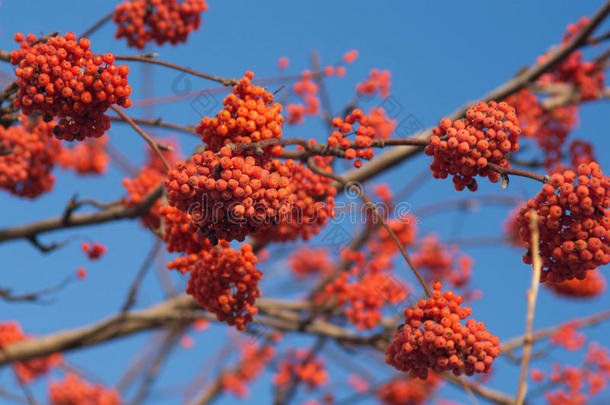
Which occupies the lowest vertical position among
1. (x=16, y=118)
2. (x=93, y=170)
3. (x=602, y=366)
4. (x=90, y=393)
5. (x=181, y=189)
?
(x=181, y=189)

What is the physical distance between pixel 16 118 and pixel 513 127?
2965 millimetres

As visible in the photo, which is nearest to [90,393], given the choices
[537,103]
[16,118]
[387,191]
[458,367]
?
[387,191]

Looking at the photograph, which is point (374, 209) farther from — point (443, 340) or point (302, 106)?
point (302, 106)

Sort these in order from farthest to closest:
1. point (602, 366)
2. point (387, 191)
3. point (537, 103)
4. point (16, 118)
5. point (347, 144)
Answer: point (387, 191)
point (602, 366)
point (537, 103)
point (16, 118)
point (347, 144)

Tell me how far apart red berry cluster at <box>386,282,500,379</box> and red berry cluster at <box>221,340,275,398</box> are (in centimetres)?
633

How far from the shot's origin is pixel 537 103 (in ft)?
24.1

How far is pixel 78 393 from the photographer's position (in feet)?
32.0

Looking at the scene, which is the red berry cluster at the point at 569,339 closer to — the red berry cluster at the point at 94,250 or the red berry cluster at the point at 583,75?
the red berry cluster at the point at 583,75

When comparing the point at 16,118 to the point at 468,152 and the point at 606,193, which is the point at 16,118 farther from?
the point at 606,193

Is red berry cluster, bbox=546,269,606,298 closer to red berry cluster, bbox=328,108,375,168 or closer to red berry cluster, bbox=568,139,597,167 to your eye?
red berry cluster, bbox=568,139,597,167

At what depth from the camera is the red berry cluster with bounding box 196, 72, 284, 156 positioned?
296 cm

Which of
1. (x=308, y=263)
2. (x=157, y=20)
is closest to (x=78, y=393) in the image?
(x=308, y=263)

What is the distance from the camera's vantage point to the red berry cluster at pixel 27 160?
5219mm

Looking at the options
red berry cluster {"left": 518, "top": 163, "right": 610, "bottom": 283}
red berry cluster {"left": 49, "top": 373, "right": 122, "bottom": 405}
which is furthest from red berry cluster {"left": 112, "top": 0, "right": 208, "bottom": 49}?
red berry cluster {"left": 49, "top": 373, "right": 122, "bottom": 405}
